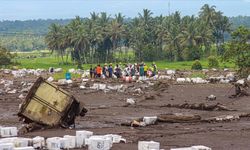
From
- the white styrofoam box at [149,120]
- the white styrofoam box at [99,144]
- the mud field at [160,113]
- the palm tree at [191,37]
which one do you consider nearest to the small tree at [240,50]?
the mud field at [160,113]

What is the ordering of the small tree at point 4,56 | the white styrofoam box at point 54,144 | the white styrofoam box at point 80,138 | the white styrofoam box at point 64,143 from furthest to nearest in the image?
the small tree at point 4,56 < the white styrofoam box at point 80,138 < the white styrofoam box at point 64,143 < the white styrofoam box at point 54,144

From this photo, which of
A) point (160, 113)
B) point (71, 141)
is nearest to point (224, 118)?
point (160, 113)

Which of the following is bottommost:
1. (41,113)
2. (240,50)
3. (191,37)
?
(41,113)

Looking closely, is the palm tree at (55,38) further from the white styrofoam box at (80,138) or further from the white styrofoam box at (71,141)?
the white styrofoam box at (71,141)

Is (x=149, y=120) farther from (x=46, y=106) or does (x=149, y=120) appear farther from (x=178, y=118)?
(x=46, y=106)

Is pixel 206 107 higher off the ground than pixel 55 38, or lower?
lower

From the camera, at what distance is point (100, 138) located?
15.3 meters

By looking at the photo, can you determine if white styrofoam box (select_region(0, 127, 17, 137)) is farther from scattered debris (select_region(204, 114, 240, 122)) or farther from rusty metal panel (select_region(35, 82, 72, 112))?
scattered debris (select_region(204, 114, 240, 122))

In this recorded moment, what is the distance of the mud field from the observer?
1703 centimetres

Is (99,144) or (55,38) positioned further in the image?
(55,38)

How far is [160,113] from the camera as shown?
2530 centimetres

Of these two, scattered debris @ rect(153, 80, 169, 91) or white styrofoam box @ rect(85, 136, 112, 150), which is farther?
scattered debris @ rect(153, 80, 169, 91)

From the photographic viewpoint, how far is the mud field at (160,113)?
1703 cm

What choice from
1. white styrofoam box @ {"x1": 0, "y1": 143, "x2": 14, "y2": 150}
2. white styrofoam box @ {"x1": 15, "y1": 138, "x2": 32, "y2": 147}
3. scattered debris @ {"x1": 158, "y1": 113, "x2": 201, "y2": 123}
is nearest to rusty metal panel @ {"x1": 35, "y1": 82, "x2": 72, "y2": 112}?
scattered debris @ {"x1": 158, "y1": 113, "x2": 201, "y2": 123}
